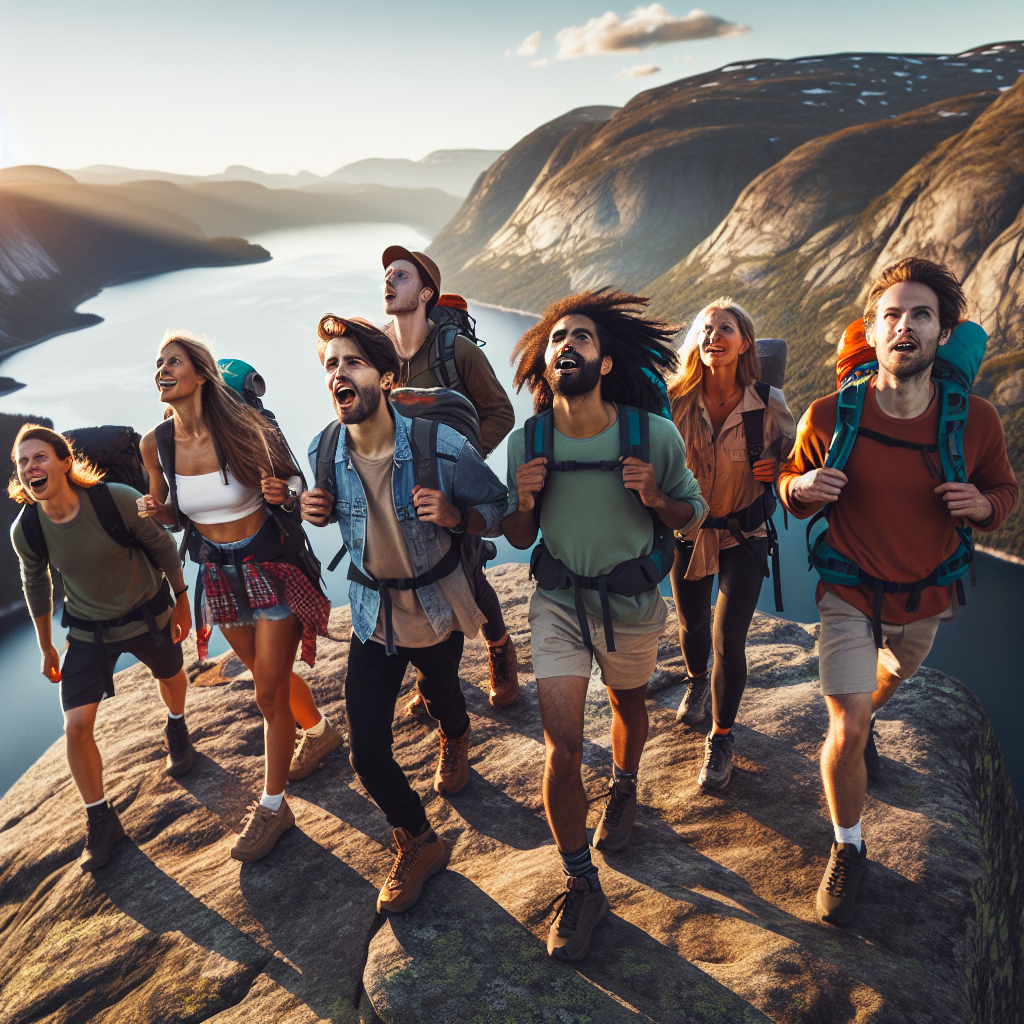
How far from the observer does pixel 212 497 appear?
15.4 feet

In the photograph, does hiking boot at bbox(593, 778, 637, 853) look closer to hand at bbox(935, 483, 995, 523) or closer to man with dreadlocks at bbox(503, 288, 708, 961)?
man with dreadlocks at bbox(503, 288, 708, 961)

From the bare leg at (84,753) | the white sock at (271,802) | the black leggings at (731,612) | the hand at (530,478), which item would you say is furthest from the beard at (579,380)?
the bare leg at (84,753)

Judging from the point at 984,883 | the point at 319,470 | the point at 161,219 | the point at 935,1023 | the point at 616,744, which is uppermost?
the point at 161,219

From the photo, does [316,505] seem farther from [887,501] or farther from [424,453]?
[887,501]

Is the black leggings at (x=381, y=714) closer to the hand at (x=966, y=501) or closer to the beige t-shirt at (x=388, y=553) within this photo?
the beige t-shirt at (x=388, y=553)

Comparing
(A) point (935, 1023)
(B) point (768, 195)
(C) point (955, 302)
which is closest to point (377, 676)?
(A) point (935, 1023)

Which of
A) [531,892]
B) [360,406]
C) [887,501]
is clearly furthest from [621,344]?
[531,892]

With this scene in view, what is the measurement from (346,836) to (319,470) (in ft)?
9.20

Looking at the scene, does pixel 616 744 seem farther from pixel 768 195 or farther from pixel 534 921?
pixel 768 195

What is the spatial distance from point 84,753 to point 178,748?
3.33 ft

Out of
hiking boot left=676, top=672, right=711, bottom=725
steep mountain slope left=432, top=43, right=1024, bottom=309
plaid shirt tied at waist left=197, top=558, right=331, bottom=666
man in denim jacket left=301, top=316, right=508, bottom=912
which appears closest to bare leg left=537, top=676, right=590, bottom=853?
man in denim jacket left=301, top=316, right=508, bottom=912

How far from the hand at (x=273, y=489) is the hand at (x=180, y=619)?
1.88 meters

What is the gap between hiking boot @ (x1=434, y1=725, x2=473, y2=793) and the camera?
5.19 meters

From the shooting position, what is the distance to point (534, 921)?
3.75 meters
